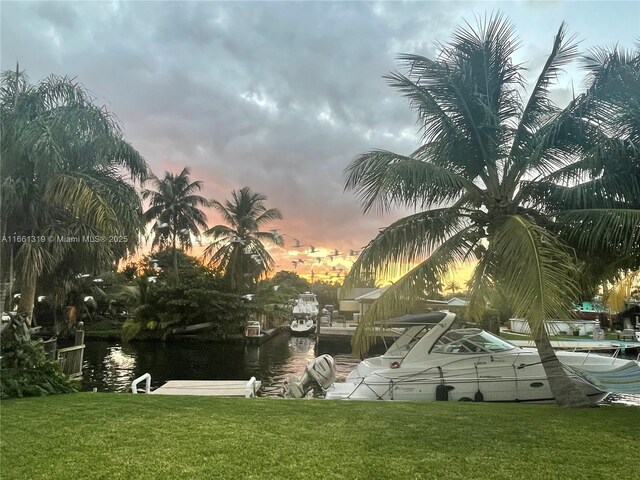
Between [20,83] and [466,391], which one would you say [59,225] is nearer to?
[20,83]

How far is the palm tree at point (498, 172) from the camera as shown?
7.59 metres

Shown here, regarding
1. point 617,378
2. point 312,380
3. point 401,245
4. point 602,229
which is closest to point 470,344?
point 617,378

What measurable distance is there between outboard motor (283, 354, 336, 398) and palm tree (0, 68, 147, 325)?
542 centimetres

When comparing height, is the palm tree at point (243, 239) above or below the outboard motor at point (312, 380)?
above

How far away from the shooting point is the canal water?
18.6m

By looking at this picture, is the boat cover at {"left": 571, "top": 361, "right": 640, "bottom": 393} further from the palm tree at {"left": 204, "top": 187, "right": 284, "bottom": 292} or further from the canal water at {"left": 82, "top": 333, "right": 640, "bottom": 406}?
the palm tree at {"left": 204, "top": 187, "right": 284, "bottom": 292}

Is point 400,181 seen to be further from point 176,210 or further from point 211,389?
point 176,210

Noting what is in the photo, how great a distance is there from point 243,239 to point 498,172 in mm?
26478

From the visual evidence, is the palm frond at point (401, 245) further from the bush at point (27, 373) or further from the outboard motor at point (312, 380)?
the bush at point (27, 373)

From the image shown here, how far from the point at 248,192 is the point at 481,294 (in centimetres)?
2856

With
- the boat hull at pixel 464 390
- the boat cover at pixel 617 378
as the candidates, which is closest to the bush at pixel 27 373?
the boat hull at pixel 464 390

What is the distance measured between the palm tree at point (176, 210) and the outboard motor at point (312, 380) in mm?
26520

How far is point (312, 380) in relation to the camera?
11617 millimetres

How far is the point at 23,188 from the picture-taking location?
10.1m
